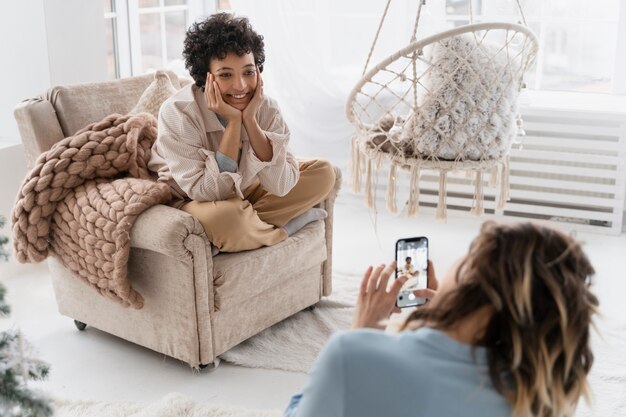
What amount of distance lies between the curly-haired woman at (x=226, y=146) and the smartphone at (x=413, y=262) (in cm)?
57

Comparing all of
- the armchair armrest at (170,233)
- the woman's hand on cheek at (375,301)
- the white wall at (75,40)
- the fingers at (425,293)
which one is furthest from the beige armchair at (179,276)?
the woman's hand on cheek at (375,301)

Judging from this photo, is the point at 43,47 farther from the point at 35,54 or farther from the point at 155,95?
the point at 155,95

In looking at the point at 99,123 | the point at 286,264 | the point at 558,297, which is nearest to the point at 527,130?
the point at 286,264

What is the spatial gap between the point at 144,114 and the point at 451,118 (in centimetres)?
103

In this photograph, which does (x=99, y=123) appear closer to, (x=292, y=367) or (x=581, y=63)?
(x=292, y=367)

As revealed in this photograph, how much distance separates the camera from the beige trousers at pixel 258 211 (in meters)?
2.49

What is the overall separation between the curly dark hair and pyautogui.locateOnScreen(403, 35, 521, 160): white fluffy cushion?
0.59 metres

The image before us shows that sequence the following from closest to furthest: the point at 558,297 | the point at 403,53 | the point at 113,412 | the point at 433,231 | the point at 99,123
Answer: the point at 558,297, the point at 113,412, the point at 403,53, the point at 99,123, the point at 433,231

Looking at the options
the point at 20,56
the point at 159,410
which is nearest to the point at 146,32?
the point at 20,56

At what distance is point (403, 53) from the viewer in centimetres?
253

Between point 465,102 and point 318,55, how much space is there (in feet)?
5.90

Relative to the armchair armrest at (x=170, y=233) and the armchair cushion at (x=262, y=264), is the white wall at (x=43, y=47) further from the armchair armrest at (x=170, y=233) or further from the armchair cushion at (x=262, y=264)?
the armchair cushion at (x=262, y=264)

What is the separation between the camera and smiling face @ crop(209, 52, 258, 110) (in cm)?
260

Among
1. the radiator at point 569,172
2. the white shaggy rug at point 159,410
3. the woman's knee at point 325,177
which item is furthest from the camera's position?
the radiator at point 569,172
